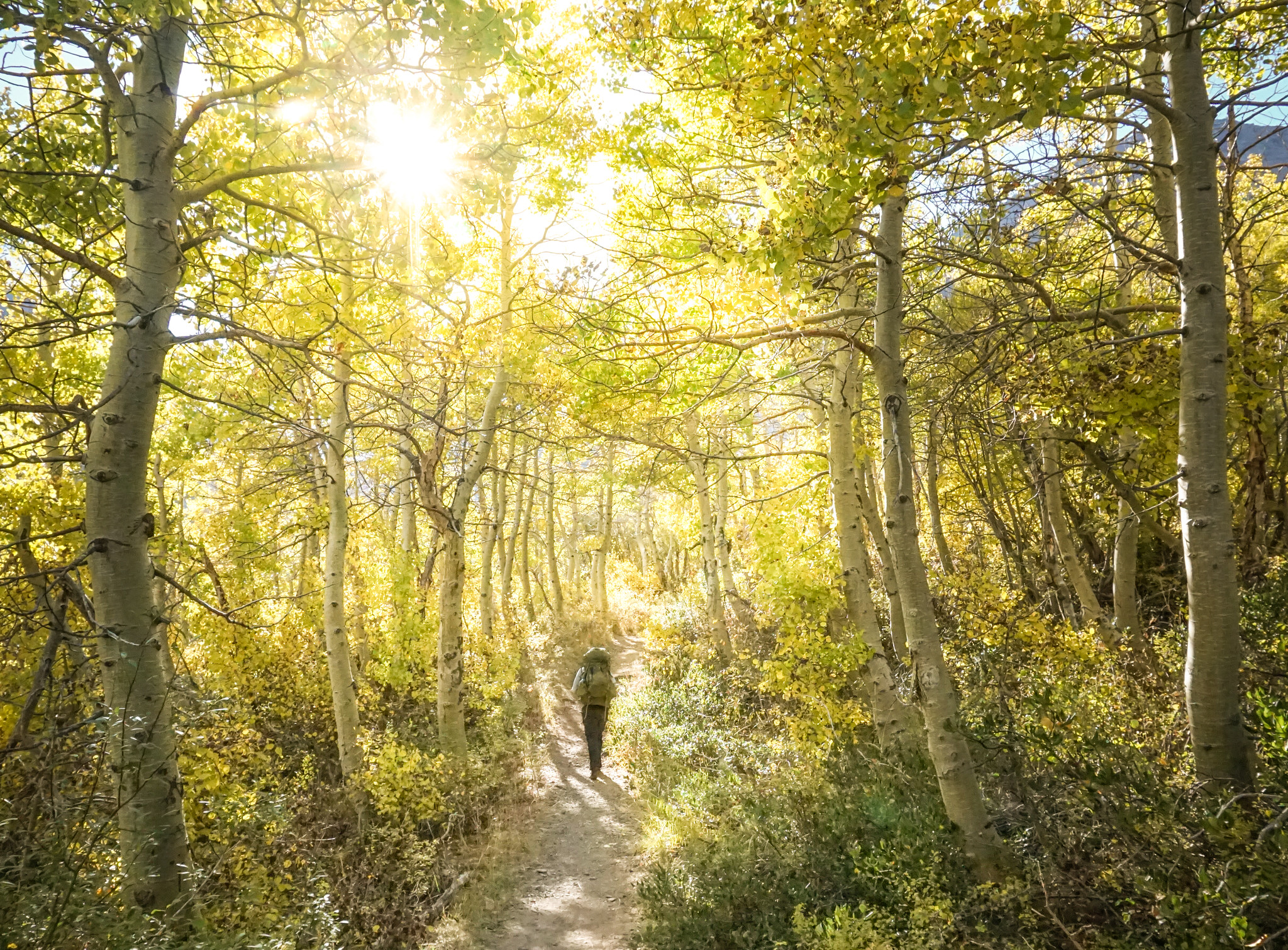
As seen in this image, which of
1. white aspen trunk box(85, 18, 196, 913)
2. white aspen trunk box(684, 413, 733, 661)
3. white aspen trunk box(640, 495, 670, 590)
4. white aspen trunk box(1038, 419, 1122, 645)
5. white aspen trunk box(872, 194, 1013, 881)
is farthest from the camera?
white aspen trunk box(640, 495, 670, 590)

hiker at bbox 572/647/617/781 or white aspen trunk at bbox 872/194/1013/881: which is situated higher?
white aspen trunk at bbox 872/194/1013/881

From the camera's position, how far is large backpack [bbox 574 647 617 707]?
366 inches

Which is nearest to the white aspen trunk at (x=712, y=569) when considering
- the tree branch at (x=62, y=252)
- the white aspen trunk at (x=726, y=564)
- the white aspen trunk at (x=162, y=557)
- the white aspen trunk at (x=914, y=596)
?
the white aspen trunk at (x=726, y=564)

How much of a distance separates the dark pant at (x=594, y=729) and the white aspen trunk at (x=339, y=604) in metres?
3.12

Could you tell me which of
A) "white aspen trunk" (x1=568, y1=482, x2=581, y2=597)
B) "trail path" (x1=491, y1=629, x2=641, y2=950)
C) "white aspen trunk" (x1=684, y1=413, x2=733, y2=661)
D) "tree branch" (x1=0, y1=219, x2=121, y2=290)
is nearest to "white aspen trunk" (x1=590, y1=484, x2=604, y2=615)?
"white aspen trunk" (x1=568, y1=482, x2=581, y2=597)

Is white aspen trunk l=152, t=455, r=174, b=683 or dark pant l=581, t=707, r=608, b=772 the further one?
dark pant l=581, t=707, r=608, b=772

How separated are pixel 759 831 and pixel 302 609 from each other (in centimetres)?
1020

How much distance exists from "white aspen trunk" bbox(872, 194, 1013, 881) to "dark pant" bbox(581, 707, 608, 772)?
20.4ft

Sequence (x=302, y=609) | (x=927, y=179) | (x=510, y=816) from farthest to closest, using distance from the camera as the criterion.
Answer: (x=302, y=609) → (x=510, y=816) → (x=927, y=179)

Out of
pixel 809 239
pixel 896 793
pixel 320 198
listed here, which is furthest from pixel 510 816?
pixel 809 239

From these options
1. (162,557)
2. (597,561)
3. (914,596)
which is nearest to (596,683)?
(162,557)

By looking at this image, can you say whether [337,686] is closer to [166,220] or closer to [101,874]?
[101,874]

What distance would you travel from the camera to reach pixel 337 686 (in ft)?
→ 25.6

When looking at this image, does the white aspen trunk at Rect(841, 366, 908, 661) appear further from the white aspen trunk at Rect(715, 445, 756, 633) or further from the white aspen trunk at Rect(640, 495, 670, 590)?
the white aspen trunk at Rect(640, 495, 670, 590)
